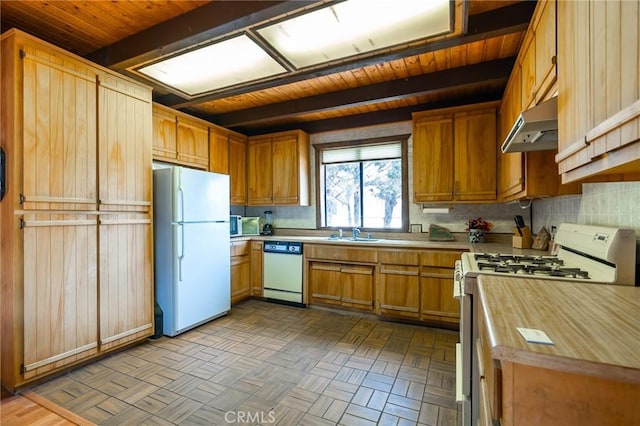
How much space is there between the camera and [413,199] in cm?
350

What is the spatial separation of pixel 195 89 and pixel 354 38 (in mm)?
1660

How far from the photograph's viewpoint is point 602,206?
5.26 feet

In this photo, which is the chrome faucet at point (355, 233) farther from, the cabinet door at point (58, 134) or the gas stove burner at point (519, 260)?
the cabinet door at point (58, 134)

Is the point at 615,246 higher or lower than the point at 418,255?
higher

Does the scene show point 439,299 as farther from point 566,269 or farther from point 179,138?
point 179,138

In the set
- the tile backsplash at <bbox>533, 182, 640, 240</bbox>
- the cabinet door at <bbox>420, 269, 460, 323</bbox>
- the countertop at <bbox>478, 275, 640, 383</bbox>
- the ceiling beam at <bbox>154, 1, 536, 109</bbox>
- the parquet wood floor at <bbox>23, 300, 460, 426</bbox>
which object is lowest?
the parquet wood floor at <bbox>23, 300, 460, 426</bbox>

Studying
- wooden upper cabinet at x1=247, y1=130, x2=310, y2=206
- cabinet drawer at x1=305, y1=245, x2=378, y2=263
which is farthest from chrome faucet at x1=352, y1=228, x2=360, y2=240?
wooden upper cabinet at x1=247, y1=130, x2=310, y2=206

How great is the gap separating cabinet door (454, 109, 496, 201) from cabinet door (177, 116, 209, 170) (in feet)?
10.1

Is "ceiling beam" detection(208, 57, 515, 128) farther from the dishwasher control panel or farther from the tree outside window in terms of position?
the dishwasher control panel

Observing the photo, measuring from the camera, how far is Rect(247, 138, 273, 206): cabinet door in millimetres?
4336

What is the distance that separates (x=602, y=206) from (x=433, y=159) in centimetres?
181

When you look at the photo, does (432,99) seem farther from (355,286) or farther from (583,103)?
(583,103)

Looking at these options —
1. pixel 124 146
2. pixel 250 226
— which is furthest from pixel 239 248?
pixel 124 146

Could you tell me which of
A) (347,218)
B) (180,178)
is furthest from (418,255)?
(180,178)
